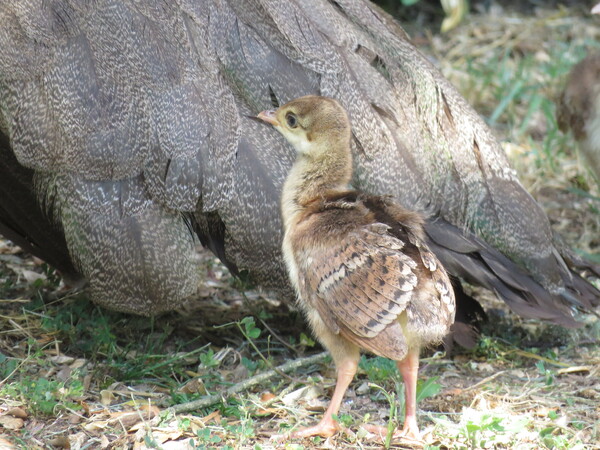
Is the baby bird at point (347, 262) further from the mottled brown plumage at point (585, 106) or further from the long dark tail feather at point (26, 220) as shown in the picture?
the mottled brown plumage at point (585, 106)

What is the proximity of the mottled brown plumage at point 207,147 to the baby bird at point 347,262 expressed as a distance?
0.84 feet

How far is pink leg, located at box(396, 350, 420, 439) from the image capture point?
2904 mm

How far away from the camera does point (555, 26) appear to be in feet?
22.5

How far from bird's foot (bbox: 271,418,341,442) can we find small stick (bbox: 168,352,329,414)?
1.00 ft

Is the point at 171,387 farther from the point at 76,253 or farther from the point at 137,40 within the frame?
the point at 137,40

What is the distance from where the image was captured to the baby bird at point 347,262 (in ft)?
8.99

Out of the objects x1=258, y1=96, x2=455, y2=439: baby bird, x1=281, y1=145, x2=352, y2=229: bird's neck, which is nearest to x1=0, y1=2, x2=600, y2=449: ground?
x1=258, y1=96, x2=455, y2=439: baby bird

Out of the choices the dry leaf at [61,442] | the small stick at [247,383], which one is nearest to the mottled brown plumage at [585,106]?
the small stick at [247,383]

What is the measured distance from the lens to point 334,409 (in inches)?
116

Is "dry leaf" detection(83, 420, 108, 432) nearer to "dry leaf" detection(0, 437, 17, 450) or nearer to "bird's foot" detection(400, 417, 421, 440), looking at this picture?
"dry leaf" detection(0, 437, 17, 450)

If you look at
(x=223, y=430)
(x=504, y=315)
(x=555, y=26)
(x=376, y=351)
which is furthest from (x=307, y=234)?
(x=555, y=26)

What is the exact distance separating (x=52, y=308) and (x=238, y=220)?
1.11 m

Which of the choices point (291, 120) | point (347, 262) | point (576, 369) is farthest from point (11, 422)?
point (576, 369)

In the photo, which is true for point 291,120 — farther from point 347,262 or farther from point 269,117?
point 347,262
